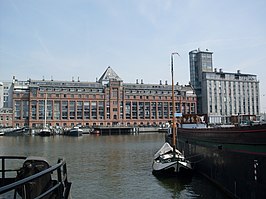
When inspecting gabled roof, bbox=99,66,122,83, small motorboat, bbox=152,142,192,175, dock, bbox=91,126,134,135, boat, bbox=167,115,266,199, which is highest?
gabled roof, bbox=99,66,122,83

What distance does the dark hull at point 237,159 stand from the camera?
14133mm

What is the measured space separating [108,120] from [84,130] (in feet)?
67.1

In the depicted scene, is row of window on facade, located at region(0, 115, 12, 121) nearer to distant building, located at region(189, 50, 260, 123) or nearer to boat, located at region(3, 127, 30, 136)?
boat, located at region(3, 127, 30, 136)

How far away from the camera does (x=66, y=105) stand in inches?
5960

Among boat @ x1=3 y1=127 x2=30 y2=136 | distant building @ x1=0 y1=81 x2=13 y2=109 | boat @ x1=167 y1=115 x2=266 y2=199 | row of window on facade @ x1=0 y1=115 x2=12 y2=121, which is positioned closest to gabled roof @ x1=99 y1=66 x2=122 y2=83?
boat @ x1=3 y1=127 x2=30 y2=136

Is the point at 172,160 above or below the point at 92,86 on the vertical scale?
below

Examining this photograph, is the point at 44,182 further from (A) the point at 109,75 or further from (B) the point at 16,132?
(A) the point at 109,75

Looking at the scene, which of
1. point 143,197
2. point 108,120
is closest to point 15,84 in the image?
point 108,120

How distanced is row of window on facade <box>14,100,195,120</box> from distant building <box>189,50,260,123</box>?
1113cm

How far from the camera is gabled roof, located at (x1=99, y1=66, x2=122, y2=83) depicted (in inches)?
6541

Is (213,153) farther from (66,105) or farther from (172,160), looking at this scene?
(66,105)

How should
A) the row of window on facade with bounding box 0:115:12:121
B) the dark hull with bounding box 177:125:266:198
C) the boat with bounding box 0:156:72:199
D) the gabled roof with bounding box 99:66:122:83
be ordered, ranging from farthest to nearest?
1. the gabled roof with bounding box 99:66:122:83
2. the row of window on facade with bounding box 0:115:12:121
3. the dark hull with bounding box 177:125:266:198
4. the boat with bounding box 0:156:72:199

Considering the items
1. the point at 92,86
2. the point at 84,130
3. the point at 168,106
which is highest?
the point at 92,86

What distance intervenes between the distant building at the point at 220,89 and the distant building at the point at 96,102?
756cm
